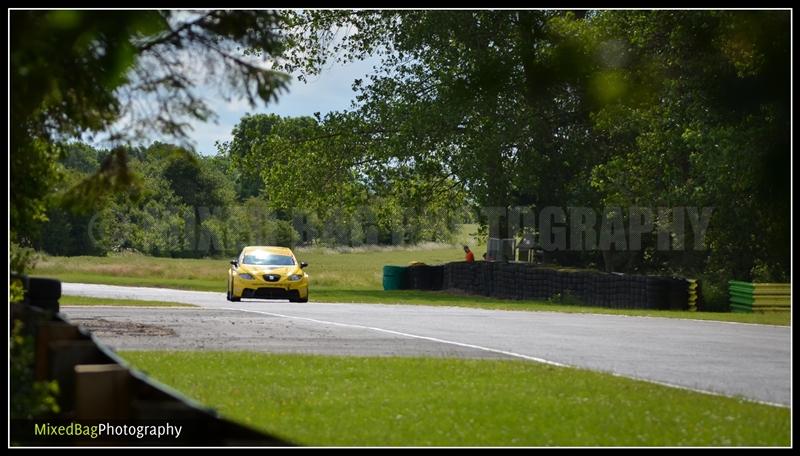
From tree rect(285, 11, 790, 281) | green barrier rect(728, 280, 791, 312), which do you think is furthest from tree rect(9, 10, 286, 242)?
green barrier rect(728, 280, 791, 312)

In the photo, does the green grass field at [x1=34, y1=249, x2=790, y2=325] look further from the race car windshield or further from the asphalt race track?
the asphalt race track

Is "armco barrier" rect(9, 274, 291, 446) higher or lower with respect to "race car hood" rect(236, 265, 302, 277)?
lower

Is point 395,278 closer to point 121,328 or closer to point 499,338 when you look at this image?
point 121,328

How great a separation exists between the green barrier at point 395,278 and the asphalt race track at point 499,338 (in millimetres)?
18595

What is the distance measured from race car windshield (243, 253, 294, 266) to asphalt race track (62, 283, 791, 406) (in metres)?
4.75

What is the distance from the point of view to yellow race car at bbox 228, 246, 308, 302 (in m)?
34.8

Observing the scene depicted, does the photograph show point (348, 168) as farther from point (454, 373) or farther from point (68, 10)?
point (68, 10)

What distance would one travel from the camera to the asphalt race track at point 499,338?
15.6 meters

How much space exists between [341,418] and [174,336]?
33.5 ft

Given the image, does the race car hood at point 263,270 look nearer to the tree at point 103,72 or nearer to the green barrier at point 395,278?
the green barrier at point 395,278

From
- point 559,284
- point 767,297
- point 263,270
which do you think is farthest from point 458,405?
point 559,284

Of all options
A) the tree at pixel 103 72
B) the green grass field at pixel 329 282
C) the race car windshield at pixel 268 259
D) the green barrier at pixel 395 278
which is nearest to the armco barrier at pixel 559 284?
the green barrier at pixel 395 278
